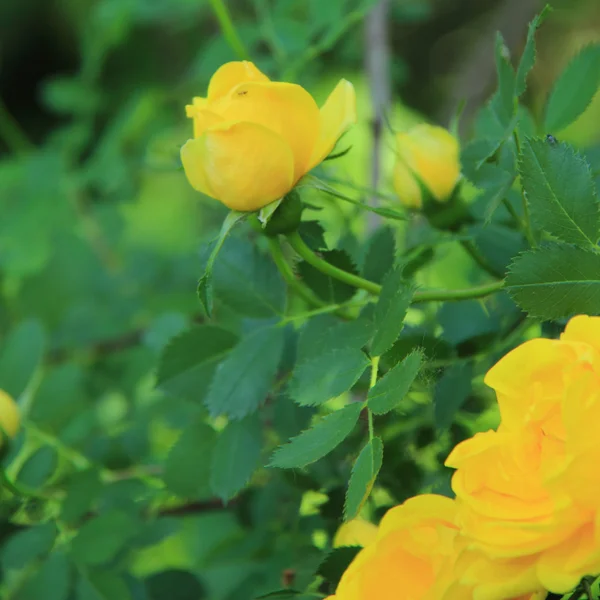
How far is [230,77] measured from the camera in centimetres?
30

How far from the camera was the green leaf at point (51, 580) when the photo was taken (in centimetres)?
43

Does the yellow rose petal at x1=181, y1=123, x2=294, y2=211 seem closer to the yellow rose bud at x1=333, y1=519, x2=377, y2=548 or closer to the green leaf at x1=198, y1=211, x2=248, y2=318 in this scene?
the green leaf at x1=198, y1=211, x2=248, y2=318

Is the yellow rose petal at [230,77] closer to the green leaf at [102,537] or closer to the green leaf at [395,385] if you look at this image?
the green leaf at [395,385]

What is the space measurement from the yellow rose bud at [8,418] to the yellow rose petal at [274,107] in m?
0.24

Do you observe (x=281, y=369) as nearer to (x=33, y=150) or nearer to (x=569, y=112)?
(x=569, y=112)

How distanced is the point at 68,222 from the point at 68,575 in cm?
52

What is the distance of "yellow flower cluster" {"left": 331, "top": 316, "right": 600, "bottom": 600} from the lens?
0.22 meters

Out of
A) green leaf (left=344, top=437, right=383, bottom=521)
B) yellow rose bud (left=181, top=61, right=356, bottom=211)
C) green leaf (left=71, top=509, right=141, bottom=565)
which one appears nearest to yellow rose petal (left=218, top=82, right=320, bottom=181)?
yellow rose bud (left=181, top=61, right=356, bottom=211)

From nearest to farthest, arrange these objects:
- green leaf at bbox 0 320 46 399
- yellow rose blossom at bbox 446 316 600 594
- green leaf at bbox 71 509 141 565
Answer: yellow rose blossom at bbox 446 316 600 594, green leaf at bbox 71 509 141 565, green leaf at bbox 0 320 46 399

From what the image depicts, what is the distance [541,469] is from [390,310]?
3.2 inches

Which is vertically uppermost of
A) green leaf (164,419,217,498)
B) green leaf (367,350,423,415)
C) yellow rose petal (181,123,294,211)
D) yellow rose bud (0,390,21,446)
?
yellow rose petal (181,123,294,211)

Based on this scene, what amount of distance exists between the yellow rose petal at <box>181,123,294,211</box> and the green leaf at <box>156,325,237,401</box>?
93mm

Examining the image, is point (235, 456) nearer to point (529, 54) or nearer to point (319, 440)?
point (319, 440)

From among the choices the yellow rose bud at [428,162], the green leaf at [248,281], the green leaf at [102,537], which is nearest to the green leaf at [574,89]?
the yellow rose bud at [428,162]
